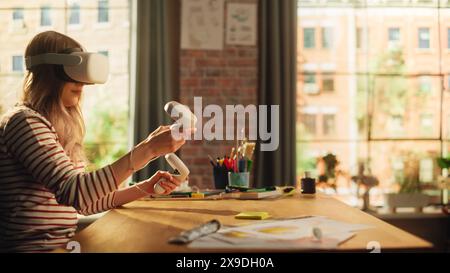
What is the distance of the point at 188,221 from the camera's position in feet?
4.94

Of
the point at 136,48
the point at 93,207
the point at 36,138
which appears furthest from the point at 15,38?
the point at 36,138

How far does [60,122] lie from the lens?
159 centimetres

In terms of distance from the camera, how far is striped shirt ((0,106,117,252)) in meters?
1.40

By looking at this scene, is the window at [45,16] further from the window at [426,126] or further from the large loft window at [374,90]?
the window at [426,126]

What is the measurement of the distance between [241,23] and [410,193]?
5.84 ft

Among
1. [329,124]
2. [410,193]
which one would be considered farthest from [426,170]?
[329,124]

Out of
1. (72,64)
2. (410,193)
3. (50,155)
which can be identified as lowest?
(410,193)

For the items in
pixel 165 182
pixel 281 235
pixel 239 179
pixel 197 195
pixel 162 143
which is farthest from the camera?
pixel 239 179

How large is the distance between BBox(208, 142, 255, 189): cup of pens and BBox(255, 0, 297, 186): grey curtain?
1.19 meters

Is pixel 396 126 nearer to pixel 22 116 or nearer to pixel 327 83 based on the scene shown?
pixel 327 83

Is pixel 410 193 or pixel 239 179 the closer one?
pixel 239 179

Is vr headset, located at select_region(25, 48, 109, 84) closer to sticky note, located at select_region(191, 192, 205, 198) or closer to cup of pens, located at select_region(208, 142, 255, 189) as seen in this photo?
sticky note, located at select_region(191, 192, 205, 198)

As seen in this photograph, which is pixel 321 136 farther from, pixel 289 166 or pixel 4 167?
pixel 4 167

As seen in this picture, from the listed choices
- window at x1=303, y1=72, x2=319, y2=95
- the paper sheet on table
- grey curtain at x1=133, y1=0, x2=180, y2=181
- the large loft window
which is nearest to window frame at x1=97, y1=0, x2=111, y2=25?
grey curtain at x1=133, y1=0, x2=180, y2=181
